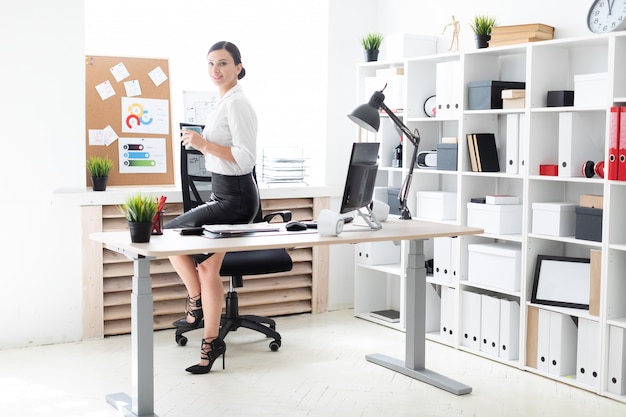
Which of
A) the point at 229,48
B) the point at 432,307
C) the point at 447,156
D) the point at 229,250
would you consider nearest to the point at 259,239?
the point at 229,250

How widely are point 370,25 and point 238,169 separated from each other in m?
2.24

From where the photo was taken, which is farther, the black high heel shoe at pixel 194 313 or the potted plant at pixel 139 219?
the black high heel shoe at pixel 194 313

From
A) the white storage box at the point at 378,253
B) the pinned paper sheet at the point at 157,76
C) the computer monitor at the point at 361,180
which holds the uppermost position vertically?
the pinned paper sheet at the point at 157,76

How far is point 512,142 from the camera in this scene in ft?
14.9

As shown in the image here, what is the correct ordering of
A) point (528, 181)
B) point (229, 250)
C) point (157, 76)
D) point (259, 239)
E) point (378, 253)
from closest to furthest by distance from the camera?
point (229, 250) < point (259, 239) < point (528, 181) < point (157, 76) < point (378, 253)

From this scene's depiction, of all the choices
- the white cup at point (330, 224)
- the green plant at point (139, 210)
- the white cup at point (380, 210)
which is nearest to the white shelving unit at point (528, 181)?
the white cup at point (380, 210)

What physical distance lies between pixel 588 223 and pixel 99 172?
2.91 meters

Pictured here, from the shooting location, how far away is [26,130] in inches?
186

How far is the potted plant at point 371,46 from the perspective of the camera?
554 cm

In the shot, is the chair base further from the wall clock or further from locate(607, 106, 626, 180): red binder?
the wall clock

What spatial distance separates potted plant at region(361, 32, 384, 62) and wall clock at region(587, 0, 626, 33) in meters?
1.67

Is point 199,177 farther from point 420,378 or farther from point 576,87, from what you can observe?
point 576,87

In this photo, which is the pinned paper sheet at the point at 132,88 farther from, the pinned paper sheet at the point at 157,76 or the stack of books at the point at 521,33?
the stack of books at the point at 521,33

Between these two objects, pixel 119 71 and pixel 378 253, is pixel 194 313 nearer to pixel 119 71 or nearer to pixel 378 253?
pixel 378 253
